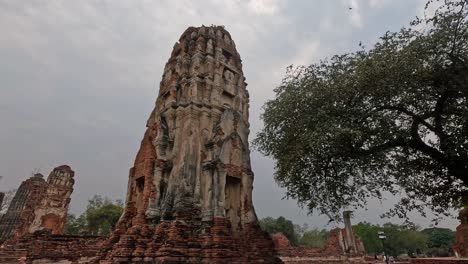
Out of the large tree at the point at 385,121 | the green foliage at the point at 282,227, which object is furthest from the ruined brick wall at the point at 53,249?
the green foliage at the point at 282,227

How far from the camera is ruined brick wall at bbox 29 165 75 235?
1994 cm

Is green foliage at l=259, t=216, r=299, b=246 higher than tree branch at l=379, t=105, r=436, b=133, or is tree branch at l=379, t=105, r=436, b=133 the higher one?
green foliage at l=259, t=216, r=299, b=246

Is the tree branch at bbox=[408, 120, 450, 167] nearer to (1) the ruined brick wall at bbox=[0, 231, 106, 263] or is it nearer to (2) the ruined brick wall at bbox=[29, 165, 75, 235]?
(1) the ruined brick wall at bbox=[0, 231, 106, 263]

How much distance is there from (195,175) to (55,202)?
14.5 metres

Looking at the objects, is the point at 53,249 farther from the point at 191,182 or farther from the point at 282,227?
the point at 282,227

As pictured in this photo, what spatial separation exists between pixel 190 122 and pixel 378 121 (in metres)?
6.39

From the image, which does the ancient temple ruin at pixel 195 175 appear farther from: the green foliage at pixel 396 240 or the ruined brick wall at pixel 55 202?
the green foliage at pixel 396 240

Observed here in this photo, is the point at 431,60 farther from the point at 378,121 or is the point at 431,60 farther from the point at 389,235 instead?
the point at 389,235

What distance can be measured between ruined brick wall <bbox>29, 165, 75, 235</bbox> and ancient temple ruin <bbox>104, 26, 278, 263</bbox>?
454 inches

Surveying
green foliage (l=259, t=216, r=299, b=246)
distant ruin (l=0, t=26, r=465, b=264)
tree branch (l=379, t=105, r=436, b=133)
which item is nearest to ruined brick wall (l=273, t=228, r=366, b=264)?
distant ruin (l=0, t=26, r=465, b=264)

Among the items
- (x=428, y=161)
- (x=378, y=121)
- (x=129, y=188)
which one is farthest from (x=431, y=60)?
(x=129, y=188)

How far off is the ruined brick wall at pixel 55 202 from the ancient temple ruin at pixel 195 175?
11520 millimetres

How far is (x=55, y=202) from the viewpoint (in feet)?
66.9

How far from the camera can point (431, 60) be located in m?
7.81
